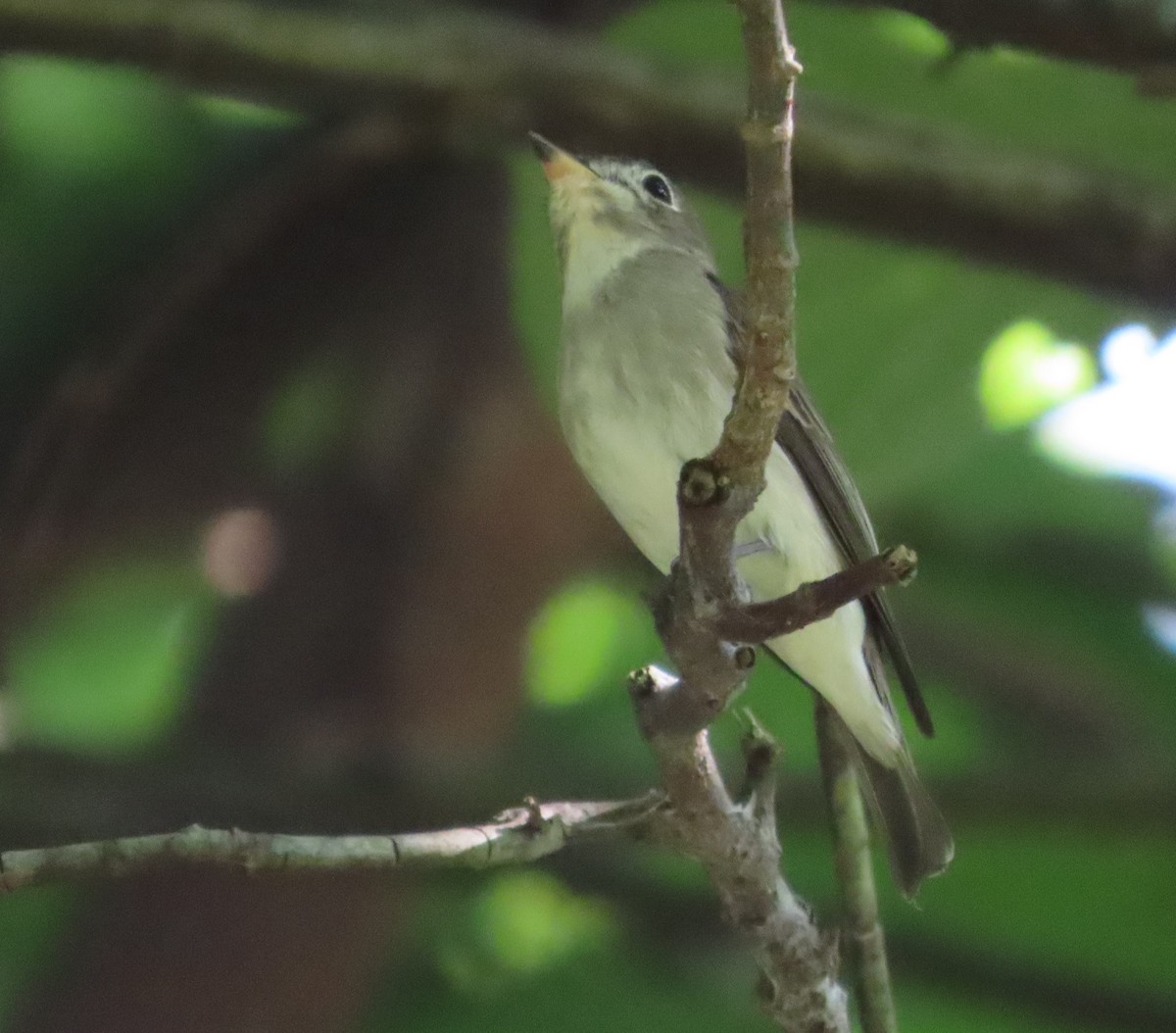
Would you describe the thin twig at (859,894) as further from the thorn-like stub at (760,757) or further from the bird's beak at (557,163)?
the bird's beak at (557,163)

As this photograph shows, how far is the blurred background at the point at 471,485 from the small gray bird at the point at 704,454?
1.92 ft

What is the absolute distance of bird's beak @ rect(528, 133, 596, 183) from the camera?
3.90m

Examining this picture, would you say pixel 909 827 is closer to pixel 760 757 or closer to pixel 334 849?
pixel 760 757

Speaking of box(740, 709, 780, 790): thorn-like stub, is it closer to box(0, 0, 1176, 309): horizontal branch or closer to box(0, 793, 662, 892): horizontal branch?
box(0, 793, 662, 892): horizontal branch

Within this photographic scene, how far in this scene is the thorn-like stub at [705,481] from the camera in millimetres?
2242

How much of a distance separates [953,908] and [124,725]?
246cm

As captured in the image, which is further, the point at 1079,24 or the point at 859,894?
the point at 1079,24

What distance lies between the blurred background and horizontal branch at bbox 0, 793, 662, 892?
1748 mm

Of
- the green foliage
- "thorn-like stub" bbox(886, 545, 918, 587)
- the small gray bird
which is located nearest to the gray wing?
the small gray bird

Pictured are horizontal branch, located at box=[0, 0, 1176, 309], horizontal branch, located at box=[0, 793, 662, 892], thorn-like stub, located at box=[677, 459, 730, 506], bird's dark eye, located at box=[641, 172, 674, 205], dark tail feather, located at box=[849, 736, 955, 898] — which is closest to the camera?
horizontal branch, located at box=[0, 793, 662, 892]

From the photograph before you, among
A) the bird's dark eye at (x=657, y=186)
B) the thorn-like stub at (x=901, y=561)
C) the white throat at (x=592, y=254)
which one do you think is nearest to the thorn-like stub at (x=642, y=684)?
the thorn-like stub at (x=901, y=561)

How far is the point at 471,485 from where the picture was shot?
4695 millimetres

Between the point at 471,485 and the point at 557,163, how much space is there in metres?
1.01

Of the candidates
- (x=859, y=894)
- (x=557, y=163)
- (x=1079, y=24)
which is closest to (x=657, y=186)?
(x=557, y=163)
